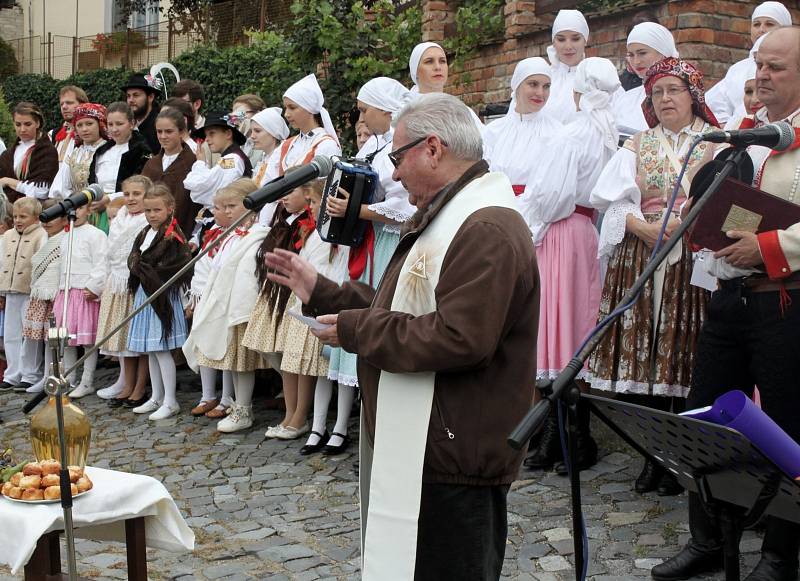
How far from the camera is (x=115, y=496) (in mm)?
3998

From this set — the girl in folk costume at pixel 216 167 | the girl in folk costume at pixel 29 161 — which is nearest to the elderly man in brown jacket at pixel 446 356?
the girl in folk costume at pixel 216 167

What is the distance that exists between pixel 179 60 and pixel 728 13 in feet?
40.3

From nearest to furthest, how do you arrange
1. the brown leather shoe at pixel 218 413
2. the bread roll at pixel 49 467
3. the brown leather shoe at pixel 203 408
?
the bread roll at pixel 49 467
the brown leather shoe at pixel 218 413
the brown leather shoe at pixel 203 408

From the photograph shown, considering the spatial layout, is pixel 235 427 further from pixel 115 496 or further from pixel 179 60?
pixel 179 60

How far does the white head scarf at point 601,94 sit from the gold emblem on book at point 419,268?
10.3 feet

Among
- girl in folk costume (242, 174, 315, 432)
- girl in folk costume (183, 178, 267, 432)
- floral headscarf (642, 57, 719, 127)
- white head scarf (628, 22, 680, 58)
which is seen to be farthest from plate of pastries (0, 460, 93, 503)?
white head scarf (628, 22, 680, 58)

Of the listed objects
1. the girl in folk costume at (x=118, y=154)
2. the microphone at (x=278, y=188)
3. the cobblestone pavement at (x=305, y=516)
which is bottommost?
the cobblestone pavement at (x=305, y=516)

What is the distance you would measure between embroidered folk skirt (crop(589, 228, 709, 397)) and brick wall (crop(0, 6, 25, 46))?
3140 centimetres

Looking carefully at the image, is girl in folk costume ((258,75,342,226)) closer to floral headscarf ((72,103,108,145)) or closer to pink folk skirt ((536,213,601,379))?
pink folk skirt ((536,213,601,379))

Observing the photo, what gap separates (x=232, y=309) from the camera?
750 cm

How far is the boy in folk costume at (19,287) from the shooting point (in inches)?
372

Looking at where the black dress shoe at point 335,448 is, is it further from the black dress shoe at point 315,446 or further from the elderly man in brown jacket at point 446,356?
the elderly man in brown jacket at point 446,356

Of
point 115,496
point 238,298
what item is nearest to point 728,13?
point 238,298

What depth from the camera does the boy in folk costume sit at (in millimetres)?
9438
